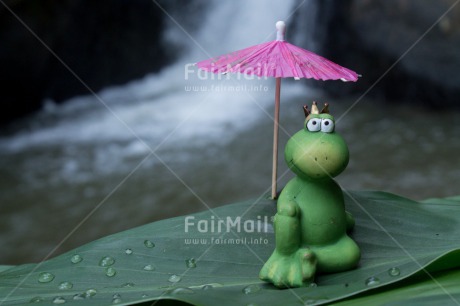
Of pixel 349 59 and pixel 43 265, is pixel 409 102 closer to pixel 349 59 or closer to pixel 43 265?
pixel 349 59

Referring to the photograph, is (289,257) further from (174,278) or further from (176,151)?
(176,151)

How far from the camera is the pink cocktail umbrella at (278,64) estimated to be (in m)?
0.72

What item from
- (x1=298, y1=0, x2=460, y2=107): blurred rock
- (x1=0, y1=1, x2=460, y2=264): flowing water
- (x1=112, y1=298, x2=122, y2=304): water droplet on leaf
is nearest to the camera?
(x1=112, y1=298, x2=122, y2=304): water droplet on leaf

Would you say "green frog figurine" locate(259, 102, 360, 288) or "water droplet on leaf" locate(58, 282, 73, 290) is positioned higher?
"green frog figurine" locate(259, 102, 360, 288)

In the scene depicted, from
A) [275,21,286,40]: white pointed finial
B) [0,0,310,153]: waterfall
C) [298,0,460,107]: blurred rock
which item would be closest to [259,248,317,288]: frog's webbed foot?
[275,21,286,40]: white pointed finial

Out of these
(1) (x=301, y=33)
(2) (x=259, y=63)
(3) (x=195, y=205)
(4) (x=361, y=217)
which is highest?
(1) (x=301, y=33)

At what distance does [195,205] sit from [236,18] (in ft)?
7.12

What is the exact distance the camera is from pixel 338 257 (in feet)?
2.27

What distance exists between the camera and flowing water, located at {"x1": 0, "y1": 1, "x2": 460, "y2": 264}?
2639 millimetres

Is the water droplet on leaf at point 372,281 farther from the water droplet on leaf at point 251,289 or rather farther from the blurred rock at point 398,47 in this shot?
the blurred rock at point 398,47

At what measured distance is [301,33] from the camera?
4.38m

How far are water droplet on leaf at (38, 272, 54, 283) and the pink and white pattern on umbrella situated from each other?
Result: 334mm

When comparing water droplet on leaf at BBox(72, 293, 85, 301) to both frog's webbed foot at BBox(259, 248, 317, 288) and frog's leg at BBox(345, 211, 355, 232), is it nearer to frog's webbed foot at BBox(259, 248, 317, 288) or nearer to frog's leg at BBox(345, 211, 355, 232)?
frog's webbed foot at BBox(259, 248, 317, 288)

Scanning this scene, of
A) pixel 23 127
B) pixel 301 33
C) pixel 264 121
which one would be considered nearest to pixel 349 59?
pixel 301 33
